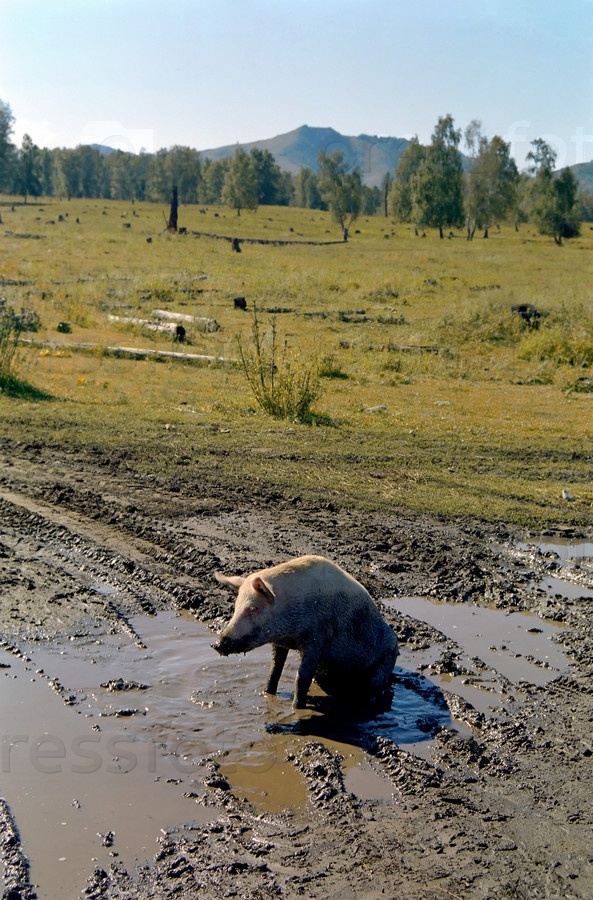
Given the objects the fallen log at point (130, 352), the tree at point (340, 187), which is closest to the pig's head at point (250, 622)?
the fallen log at point (130, 352)

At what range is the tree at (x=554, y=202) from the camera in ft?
257

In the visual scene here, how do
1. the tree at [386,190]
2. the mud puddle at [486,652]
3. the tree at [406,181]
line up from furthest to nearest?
1. the tree at [386,190]
2. the tree at [406,181]
3. the mud puddle at [486,652]

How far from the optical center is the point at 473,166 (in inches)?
3273

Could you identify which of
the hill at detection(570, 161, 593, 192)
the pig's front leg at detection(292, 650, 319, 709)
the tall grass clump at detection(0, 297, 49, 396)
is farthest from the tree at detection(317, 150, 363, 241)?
the pig's front leg at detection(292, 650, 319, 709)

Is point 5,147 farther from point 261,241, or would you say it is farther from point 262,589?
point 262,589

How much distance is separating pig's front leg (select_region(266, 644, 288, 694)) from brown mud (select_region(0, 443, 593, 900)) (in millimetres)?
105

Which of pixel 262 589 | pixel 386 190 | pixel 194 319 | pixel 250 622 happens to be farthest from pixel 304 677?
pixel 386 190

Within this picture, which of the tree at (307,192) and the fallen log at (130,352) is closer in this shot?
the fallen log at (130,352)

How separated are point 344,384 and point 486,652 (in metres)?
11.7

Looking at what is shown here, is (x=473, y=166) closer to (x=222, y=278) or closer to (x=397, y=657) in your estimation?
(x=222, y=278)

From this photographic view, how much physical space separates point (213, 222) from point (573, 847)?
3169 inches

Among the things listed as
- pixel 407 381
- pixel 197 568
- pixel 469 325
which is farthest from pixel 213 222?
pixel 197 568

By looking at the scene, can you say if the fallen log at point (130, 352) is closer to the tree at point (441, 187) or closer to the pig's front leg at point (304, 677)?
the pig's front leg at point (304, 677)

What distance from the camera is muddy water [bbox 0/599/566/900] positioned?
5207mm
